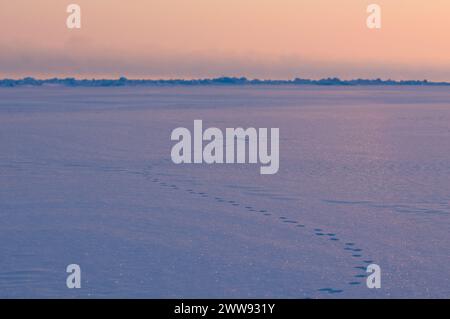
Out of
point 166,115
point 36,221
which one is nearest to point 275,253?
point 36,221

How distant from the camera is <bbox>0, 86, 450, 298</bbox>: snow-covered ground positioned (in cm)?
512

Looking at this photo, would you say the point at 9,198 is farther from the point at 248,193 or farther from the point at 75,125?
the point at 75,125

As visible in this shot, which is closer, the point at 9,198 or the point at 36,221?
the point at 36,221

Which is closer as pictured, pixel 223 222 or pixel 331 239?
pixel 331 239

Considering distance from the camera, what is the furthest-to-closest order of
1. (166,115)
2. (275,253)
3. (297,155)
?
1. (166,115)
2. (297,155)
3. (275,253)

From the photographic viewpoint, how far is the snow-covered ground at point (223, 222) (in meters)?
5.12

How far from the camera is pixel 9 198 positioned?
27.0ft

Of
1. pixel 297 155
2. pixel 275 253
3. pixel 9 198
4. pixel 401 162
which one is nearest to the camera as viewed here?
pixel 275 253

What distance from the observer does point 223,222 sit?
7.05 meters

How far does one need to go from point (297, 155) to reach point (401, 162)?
1.61m

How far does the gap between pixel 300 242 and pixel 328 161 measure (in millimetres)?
5308

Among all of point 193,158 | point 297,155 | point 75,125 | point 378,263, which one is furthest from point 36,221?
point 75,125

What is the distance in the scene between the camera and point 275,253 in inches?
232

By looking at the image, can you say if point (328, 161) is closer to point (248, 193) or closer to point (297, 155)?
point (297, 155)
